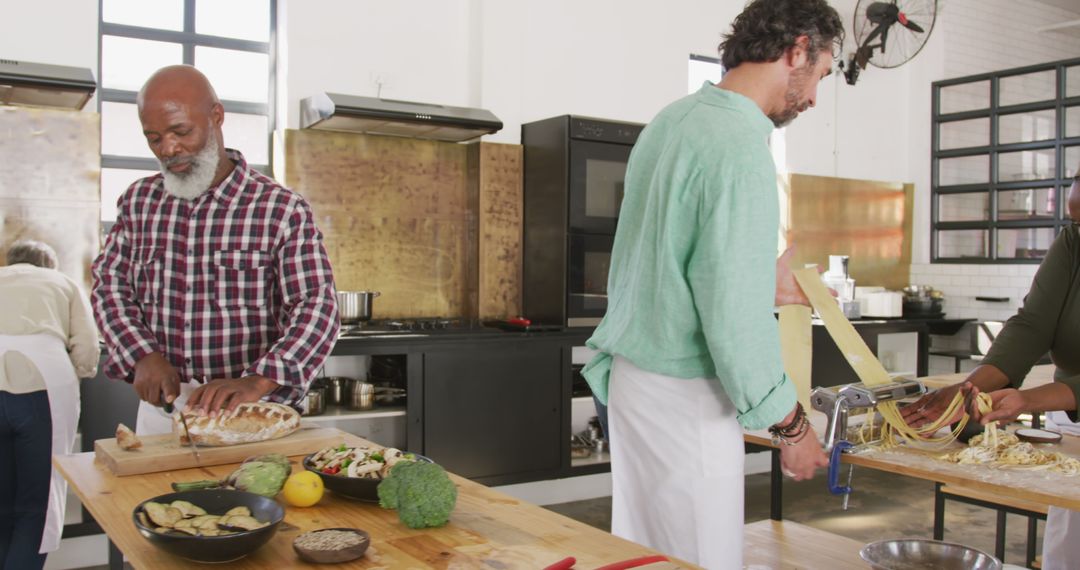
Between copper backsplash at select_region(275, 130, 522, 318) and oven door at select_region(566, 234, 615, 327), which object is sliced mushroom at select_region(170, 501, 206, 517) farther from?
oven door at select_region(566, 234, 615, 327)

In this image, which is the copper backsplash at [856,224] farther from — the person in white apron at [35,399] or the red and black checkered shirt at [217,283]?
the red and black checkered shirt at [217,283]

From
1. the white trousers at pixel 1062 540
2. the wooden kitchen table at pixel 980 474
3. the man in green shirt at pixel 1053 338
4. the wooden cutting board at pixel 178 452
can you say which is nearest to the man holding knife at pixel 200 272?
the wooden cutting board at pixel 178 452

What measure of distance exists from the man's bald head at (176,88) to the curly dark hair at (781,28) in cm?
136

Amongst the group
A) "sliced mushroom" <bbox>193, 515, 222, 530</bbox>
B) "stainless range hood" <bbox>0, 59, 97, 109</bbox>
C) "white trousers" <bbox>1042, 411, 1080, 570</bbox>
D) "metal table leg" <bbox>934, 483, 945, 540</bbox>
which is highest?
"stainless range hood" <bbox>0, 59, 97, 109</bbox>

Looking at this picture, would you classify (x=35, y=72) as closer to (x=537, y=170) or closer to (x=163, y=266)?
(x=163, y=266)

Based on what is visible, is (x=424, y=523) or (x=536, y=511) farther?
(x=536, y=511)

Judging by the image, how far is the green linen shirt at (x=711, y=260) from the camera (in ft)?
5.95

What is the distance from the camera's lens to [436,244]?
5.94m

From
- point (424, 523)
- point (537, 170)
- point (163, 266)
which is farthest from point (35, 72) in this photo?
point (424, 523)

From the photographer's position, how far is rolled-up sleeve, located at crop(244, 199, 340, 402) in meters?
2.37

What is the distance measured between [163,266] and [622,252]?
1.29m

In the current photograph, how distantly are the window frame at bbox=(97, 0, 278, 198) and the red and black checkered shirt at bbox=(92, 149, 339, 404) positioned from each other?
2810 mm

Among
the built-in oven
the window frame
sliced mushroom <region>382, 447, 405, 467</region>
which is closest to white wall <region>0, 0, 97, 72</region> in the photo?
the window frame

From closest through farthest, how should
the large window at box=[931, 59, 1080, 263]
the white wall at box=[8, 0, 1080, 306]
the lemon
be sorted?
the lemon, the white wall at box=[8, 0, 1080, 306], the large window at box=[931, 59, 1080, 263]
